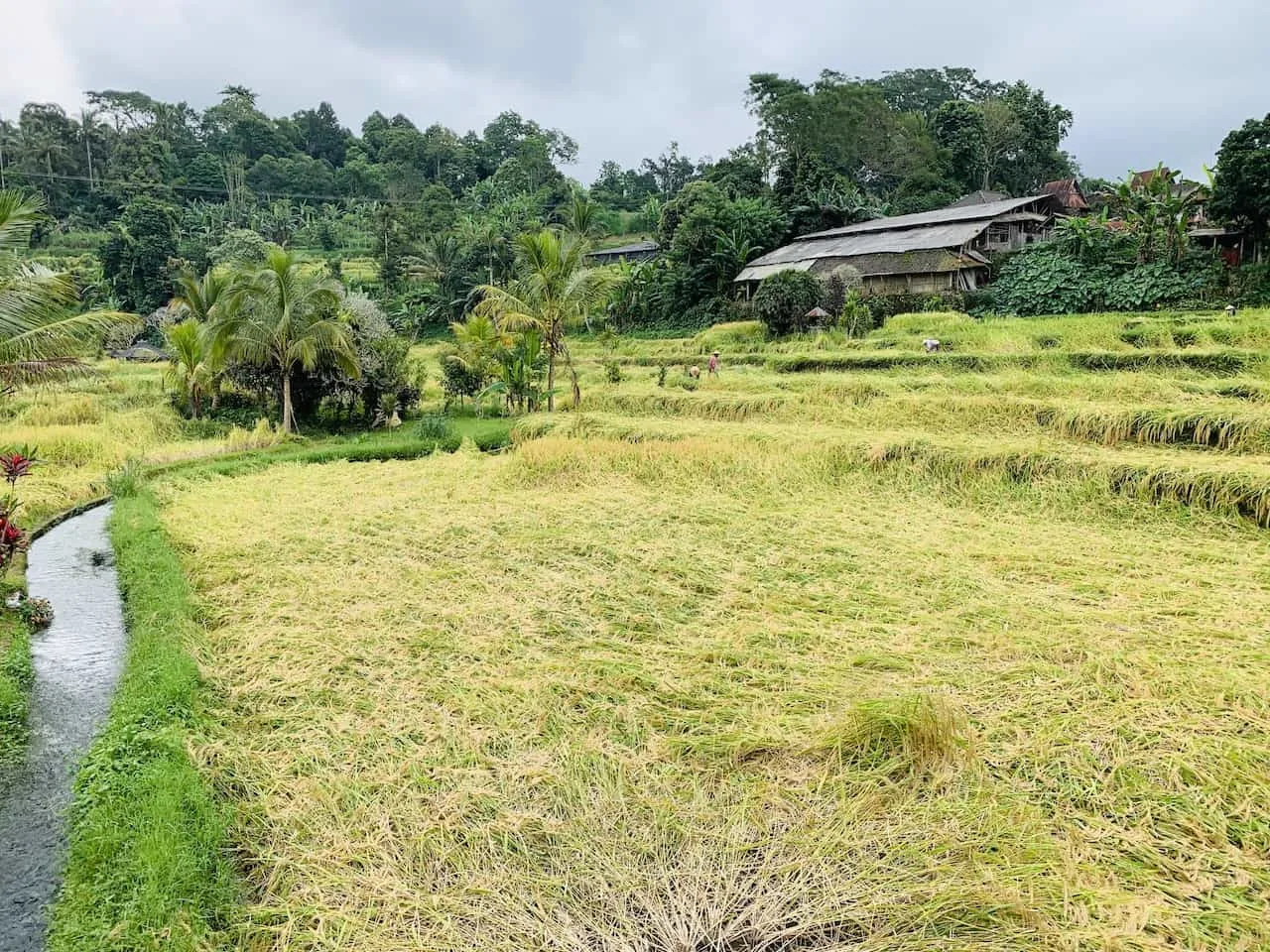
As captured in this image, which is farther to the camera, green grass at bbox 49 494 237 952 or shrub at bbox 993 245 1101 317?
shrub at bbox 993 245 1101 317

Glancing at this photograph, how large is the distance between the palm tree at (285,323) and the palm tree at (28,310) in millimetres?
5738

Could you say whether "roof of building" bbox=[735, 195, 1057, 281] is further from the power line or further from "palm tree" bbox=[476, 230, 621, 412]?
the power line

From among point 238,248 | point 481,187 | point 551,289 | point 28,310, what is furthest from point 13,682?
point 481,187

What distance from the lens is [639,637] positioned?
14.4 ft

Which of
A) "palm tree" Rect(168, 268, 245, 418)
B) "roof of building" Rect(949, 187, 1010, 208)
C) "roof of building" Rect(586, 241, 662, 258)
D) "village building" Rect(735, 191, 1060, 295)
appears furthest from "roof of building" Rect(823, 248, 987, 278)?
"roof of building" Rect(586, 241, 662, 258)

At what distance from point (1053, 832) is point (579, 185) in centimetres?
5079

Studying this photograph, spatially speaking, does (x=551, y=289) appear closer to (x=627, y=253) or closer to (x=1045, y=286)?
(x=1045, y=286)

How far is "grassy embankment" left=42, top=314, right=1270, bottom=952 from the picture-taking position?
93.5 inches

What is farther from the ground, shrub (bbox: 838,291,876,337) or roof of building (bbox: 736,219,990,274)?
roof of building (bbox: 736,219,990,274)

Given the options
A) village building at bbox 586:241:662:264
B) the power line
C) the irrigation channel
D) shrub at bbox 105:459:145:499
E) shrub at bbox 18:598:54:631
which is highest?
the power line

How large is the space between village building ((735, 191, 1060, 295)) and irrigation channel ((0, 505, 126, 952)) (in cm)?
1595

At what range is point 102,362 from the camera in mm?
22250

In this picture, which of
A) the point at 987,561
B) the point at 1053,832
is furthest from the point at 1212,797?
the point at 987,561

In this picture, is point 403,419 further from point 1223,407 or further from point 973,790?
point 973,790
